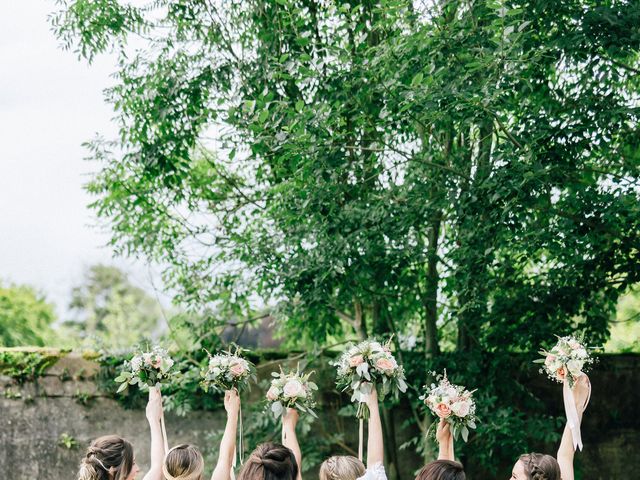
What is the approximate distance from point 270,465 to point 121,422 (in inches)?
189

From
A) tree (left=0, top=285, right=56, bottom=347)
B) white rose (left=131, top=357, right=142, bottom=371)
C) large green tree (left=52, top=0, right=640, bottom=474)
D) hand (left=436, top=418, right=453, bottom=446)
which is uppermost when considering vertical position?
tree (left=0, top=285, right=56, bottom=347)

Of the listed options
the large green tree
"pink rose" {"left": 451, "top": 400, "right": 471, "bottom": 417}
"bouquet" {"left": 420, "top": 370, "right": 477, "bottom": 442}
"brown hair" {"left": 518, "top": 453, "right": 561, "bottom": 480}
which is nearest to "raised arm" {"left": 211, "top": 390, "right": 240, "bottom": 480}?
"bouquet" {"left": 420, "top": 370, "right": 477, "bottom": 442}

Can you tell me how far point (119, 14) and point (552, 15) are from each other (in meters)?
3.93

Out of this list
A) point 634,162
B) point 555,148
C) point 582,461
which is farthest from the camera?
point 582,461

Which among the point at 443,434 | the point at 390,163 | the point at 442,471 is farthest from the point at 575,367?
the point at 390,163

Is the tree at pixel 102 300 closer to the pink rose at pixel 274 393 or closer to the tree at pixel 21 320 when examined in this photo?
the tree at pixel 21 320

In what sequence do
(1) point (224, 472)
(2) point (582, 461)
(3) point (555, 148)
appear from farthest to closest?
(2) point (582, 461), (3) point (555, 148), (1) point (224, 472)

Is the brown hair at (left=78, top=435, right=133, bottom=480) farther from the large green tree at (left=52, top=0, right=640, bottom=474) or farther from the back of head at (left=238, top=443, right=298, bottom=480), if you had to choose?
the large green tree at (left=52, top=0, right=640, bottom=474)

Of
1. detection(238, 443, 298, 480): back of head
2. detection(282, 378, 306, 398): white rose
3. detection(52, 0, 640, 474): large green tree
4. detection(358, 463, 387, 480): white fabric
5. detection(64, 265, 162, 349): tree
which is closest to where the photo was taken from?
detection(238, 443, 298, 480): back of head

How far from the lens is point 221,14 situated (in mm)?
7949

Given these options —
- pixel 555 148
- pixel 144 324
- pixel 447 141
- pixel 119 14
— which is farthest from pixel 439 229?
pixel 144 324

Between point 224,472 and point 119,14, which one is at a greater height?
point 119,14

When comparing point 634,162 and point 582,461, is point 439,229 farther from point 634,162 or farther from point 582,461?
point 582,461

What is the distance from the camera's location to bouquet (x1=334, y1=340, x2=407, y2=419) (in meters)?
4.66
